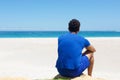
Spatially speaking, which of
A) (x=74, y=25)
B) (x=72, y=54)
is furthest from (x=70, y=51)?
(x=74, y=25)

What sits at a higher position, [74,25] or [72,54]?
[74,25]

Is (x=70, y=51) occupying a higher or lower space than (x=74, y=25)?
lower

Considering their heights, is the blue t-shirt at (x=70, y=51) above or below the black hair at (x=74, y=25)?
below

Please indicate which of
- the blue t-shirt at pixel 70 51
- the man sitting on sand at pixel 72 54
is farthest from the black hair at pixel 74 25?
the blue t-shirt at pixel 70 51

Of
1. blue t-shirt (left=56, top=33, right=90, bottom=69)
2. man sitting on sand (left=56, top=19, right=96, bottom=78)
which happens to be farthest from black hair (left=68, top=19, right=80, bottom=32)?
blue t-shirt (left=56, top=33, right=90, bottom=69)

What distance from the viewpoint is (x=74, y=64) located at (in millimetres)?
6445

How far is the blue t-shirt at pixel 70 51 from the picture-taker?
6449 mm

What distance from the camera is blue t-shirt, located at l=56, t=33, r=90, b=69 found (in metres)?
6.45

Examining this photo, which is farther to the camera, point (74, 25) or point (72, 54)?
point (74, 25)

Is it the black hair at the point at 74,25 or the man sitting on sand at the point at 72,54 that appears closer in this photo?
the man sitting on sand at the point at 72,54

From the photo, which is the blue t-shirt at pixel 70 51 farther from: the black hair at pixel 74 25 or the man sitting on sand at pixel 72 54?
the black hair at pixel 74 25

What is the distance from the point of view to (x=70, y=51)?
6492mm

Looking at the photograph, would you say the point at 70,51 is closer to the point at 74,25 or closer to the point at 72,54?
the point at 72,54

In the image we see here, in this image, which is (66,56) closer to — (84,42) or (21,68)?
(84,42)
